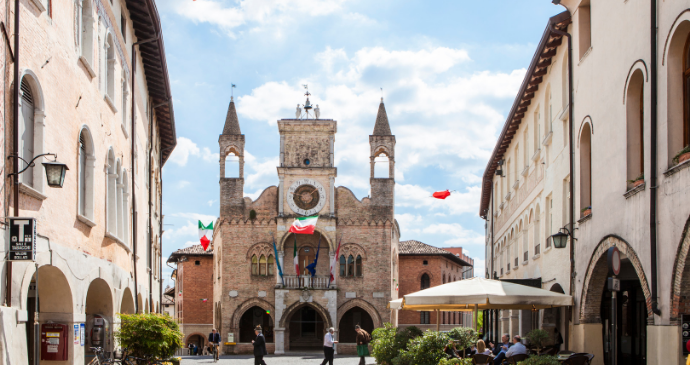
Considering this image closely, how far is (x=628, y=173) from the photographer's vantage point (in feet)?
41.8

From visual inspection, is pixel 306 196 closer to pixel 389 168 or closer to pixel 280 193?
→ pixel 280 193

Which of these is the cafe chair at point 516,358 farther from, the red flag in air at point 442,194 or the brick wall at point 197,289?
the brick wall at point 197,289

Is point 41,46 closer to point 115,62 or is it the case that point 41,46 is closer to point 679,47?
point 115,62

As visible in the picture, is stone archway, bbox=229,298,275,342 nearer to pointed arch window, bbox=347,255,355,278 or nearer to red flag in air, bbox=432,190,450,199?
pointed arch window, bbox=347,255,355,278

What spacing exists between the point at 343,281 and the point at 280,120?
10348 millimetres

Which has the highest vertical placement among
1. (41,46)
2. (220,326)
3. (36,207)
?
(41,46)

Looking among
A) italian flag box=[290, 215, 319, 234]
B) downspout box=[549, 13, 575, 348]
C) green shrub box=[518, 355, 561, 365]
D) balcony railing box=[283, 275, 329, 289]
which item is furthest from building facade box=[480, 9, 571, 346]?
italian flag box=[290, 215, 319, 234]

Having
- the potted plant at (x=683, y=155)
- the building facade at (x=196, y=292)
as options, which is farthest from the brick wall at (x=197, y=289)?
the potted plant at (x=683, y=155)

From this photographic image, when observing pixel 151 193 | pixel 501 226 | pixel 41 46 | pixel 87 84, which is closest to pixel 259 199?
pixel 501 226

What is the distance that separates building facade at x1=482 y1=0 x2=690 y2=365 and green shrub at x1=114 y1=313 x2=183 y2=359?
840 cm

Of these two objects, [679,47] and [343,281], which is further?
[343,281]

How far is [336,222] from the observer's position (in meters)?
45.3

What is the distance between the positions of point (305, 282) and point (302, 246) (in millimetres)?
2416

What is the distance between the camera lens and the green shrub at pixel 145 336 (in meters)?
15.0
